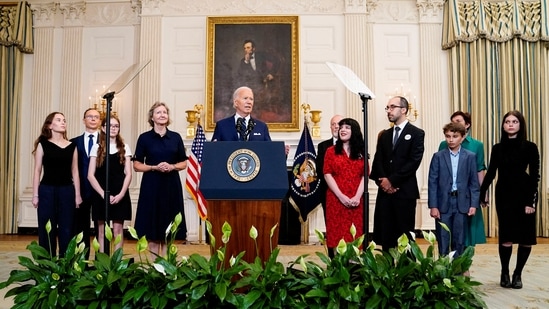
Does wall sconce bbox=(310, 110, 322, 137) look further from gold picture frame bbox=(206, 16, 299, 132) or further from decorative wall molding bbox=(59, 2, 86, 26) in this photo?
decorative wall molding bbox=(59, 2, 86, 26)

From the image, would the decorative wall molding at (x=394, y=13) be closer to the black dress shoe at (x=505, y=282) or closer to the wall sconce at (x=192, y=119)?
the wall sconce at (x=192, y=119)

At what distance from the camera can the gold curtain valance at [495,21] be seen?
7.89 meters

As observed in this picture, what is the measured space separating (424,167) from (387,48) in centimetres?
202

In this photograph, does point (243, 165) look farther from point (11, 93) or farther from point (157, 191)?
point (11, 93)

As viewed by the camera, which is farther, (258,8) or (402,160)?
(258,8)

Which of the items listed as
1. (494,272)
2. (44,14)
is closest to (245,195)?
(494,272)

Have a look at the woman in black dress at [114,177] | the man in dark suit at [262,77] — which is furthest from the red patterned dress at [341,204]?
the man in dark suit at [262,77]

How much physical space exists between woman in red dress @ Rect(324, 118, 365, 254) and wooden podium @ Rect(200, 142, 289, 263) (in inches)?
42.1

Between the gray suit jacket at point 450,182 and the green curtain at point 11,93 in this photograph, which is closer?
the gray suit jacket at point 450,182

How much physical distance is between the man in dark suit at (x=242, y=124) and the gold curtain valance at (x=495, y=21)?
5.33 m

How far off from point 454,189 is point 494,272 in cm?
141

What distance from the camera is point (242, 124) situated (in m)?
3.62

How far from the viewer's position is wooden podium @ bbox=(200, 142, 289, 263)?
293 cm

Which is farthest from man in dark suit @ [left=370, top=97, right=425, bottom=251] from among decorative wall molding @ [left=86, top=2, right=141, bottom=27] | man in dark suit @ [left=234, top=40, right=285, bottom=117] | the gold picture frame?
decorative wall molding @ [left=86, top=2, right=141, bottom=27]
